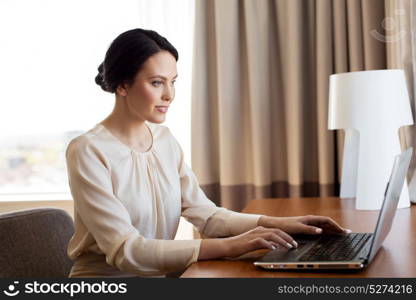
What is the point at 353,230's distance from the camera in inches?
63.2

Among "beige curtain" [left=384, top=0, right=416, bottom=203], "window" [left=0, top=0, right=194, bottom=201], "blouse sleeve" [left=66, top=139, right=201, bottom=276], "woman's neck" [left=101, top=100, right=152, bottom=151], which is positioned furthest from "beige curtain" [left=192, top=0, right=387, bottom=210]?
"blouse sleeve" [left=66, top=139, right=201, bottom=276]

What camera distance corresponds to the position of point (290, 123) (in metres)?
2.73

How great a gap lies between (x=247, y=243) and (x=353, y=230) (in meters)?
0.43

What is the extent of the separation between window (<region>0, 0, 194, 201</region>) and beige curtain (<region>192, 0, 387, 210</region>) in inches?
21.0

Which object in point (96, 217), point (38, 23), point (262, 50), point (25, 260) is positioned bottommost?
point (25, 260)

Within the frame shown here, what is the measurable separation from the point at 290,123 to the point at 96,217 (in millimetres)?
1465

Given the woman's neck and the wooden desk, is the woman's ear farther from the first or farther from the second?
the wooden desk

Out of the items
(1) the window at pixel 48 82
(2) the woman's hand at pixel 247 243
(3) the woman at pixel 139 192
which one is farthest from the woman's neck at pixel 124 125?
(1) the window at pixel 48 82

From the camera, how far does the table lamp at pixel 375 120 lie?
1921 millimetres

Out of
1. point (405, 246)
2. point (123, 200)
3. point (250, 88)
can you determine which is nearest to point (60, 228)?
point (123, 200)

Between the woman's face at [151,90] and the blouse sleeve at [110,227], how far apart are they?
156mm

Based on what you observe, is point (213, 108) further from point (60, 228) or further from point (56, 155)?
point (60, 228)

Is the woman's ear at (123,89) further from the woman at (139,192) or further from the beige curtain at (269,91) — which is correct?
the beige curtain at (269,91)

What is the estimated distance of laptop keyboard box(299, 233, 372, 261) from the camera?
119cm
